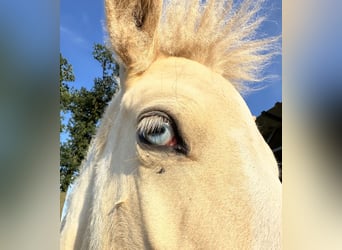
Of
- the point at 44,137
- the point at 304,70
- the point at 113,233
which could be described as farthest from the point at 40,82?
the point at 304,70

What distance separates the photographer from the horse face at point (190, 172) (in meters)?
0.70

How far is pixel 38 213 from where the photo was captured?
70cm

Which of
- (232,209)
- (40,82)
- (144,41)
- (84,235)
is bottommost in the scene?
(84,235)

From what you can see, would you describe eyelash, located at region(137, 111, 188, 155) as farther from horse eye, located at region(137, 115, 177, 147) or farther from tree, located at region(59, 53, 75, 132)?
tree, located at region(59, 53, 75, 132)

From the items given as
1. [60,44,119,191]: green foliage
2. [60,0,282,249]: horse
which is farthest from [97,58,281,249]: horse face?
[60,44,119,191]: green foliage

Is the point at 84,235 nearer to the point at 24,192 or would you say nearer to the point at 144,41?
the point at 24,192

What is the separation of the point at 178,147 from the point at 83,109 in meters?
0.28

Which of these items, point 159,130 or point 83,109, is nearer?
point 159,130

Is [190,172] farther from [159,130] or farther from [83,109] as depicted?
[83,109]

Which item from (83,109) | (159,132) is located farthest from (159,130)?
(83,109)

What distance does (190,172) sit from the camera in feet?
2.42

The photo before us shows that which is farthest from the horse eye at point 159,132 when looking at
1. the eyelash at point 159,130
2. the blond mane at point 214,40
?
the blond mane at point 214,40

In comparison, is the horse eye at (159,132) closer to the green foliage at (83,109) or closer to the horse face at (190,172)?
the horse face at (190,172)

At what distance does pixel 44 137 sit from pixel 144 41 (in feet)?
→ 1.01
